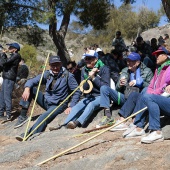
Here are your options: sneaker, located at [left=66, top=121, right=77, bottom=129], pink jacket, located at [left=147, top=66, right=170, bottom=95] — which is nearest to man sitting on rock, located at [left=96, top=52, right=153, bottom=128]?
sneaker, located at [left=66, top=121, right=77, bottom=129]

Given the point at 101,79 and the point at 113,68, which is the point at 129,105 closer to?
the point at 101,79

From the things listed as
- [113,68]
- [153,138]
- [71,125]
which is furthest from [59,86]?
[153,138]

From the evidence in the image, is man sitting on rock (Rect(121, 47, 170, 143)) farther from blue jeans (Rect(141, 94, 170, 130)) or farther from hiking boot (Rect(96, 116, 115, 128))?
hiking boot (Rect(96, 116, 115, 128))

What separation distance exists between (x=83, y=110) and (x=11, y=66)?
253 cm

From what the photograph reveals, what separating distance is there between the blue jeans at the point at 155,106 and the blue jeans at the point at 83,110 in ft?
5.98

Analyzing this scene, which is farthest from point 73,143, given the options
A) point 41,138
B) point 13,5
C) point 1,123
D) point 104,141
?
point 13,5

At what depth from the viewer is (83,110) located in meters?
7.66

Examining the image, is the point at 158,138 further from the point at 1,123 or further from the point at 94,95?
the point at 1,123

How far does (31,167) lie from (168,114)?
2.23 m

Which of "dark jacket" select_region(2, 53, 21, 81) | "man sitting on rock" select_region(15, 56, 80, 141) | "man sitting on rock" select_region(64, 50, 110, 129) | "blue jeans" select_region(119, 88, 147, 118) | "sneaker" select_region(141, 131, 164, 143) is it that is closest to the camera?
"sneaker" select_region(141, 131, 164, 143)

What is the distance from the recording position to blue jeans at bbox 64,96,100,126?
739 centimetres

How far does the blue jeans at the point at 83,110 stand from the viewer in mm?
7391

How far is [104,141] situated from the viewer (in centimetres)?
614

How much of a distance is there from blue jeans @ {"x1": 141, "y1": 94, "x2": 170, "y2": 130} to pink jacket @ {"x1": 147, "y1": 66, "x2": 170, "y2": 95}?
0.91ft
